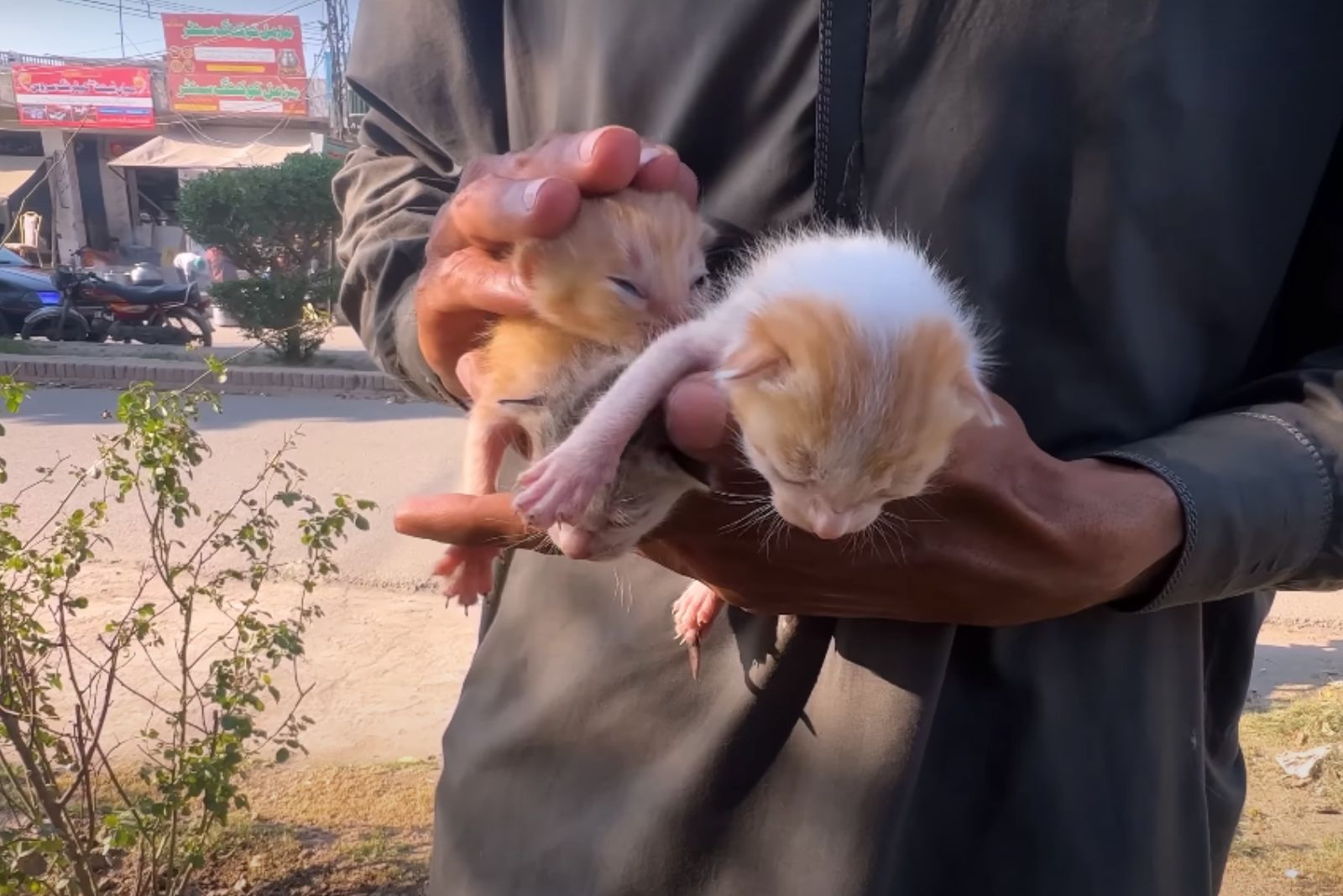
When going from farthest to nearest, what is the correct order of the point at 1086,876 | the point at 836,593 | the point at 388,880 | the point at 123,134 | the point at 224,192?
the point at 123,134 < the point at 224,192 < the point at 388,880 < the point at 1086,876 < the point at 836,593

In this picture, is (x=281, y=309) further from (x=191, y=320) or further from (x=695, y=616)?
(x=695, y=616)

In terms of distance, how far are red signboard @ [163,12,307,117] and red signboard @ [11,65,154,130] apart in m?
0.76

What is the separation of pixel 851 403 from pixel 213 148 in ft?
92.7

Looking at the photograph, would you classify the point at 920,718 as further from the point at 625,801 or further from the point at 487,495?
the point at 487,495

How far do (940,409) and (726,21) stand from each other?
1.83 feet

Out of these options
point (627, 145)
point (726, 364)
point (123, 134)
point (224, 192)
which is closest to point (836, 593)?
point (726, 364)

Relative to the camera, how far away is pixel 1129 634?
4.34 ft

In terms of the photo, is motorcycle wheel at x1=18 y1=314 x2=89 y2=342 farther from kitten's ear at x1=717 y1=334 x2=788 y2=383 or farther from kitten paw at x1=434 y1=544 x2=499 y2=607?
kitten's ear at x1=717 y1=334 x2=788 y2=383

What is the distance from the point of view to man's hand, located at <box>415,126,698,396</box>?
1.35m

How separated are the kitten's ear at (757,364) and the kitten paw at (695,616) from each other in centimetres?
27

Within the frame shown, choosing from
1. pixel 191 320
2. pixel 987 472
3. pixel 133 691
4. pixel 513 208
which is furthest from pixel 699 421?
pixel 191 320

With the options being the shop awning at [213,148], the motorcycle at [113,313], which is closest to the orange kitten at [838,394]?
the motorcycle at [113,313]

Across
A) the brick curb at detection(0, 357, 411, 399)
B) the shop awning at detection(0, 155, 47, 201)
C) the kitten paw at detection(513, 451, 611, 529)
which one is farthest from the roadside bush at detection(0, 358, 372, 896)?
the shop awning at detection(0, 155, 47, 201)

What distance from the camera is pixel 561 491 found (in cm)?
126
